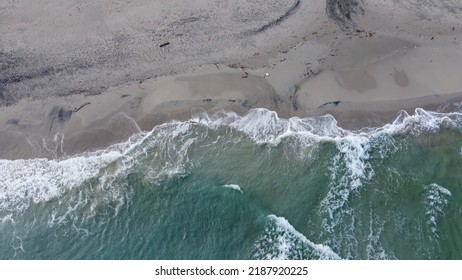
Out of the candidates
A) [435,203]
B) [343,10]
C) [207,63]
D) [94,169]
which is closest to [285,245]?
[435,203]

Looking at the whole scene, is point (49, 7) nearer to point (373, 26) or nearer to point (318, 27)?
point (318, 27)

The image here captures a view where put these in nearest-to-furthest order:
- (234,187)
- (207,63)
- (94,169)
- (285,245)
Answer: (285,245) < (234,187) < (94,169) < (207,63)

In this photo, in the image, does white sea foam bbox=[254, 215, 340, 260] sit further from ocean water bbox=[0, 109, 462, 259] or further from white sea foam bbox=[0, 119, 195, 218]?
white sea foam bbox=[0, 119, 195, 218]

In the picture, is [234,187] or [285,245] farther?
[234,187]

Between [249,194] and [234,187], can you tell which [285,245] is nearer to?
[249,194]

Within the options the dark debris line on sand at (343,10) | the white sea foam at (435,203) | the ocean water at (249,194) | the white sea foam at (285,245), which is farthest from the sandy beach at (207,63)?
the white sea foam at (285,245)

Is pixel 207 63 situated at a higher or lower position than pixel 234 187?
higher

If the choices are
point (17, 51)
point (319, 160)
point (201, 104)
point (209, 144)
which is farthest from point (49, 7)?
point (319, 160)
